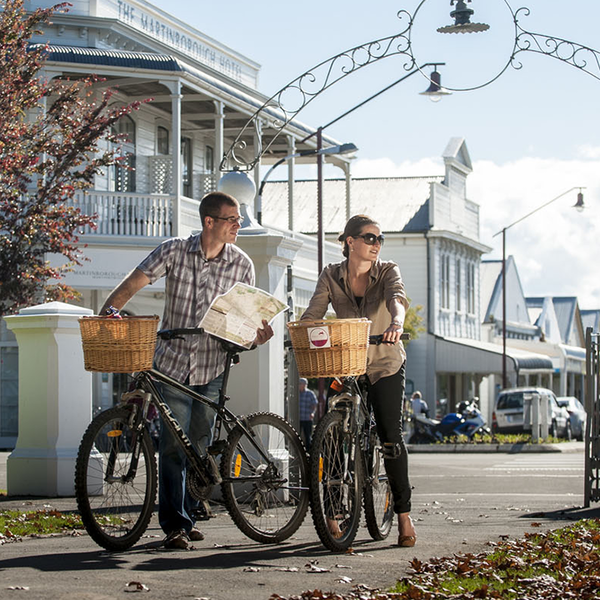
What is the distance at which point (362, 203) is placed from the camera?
5312cm

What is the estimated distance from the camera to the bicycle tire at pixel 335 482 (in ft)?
21.6

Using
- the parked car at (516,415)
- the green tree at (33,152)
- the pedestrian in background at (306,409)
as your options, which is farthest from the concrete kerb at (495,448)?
the green tree at (33,152)

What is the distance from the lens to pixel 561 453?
27.6m

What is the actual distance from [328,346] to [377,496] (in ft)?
4.01

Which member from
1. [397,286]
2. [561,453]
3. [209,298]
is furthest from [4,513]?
[561,453]

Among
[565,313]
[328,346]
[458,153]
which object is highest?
[458,153]

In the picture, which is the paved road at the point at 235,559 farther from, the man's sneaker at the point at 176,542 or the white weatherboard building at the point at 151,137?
the white weatherboard building at the point at 151,137

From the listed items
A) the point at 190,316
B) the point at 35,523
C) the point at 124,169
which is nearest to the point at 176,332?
the point at 190,316

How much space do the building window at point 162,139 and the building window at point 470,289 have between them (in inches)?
1003

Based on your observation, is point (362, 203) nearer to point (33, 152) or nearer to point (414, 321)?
point (414, 321)

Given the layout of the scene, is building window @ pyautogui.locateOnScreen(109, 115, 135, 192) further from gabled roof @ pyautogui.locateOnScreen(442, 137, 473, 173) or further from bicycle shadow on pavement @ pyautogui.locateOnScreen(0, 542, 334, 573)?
gabled roof @ pyautogui.locateOnScreen(442, 137, 473, 173)

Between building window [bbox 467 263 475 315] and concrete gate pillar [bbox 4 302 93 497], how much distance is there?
1707 inches

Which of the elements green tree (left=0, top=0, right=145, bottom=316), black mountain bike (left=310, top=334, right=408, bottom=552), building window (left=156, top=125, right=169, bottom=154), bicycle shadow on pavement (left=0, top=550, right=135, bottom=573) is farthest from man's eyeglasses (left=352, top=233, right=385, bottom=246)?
building window (left=156, top=125, right=169, bottom=154)

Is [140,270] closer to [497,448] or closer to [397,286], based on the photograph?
[397,286]
